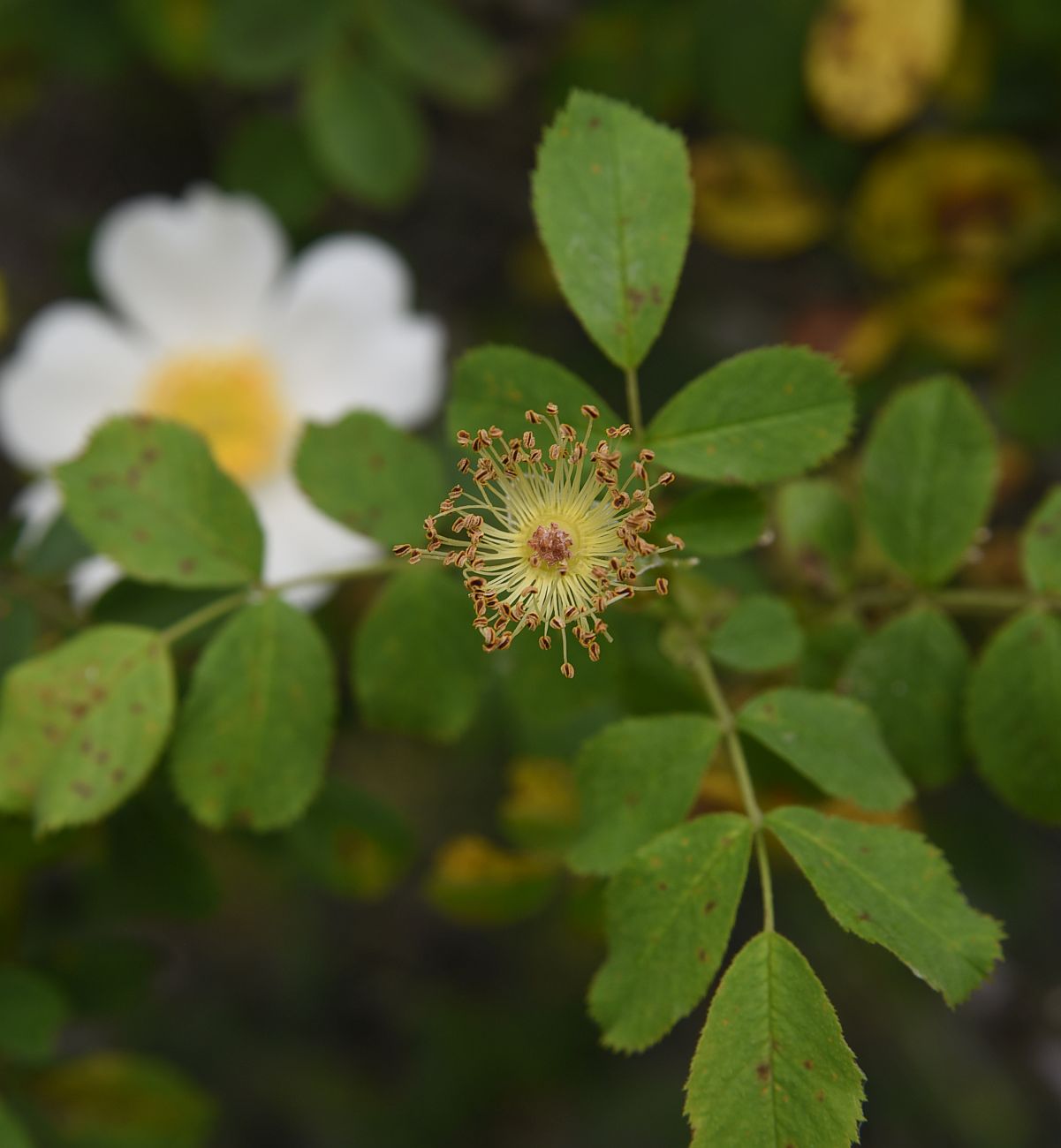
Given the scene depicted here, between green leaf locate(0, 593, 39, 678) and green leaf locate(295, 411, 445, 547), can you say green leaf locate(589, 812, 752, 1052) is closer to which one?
green leaf locate(295, 411, 445, 547)

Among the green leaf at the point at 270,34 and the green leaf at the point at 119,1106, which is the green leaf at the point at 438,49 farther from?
the green leaf at the point at 119,1106

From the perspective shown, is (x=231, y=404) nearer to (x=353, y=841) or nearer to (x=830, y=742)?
(x=353, y=841)

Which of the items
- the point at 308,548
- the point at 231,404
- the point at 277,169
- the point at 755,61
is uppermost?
the point at 755,61

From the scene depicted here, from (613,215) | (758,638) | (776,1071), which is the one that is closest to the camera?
(776,1071)

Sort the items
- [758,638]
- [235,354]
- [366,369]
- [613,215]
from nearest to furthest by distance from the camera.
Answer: [613,215] → [758,638] → [366,369] → [235,354]

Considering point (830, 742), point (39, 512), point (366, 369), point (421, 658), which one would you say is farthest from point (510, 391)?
point (39, 512)

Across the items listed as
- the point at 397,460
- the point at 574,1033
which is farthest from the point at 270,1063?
the point at 397,460

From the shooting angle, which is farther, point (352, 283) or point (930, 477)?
point (352, 283)

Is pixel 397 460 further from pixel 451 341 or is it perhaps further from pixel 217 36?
pixel 451 341
